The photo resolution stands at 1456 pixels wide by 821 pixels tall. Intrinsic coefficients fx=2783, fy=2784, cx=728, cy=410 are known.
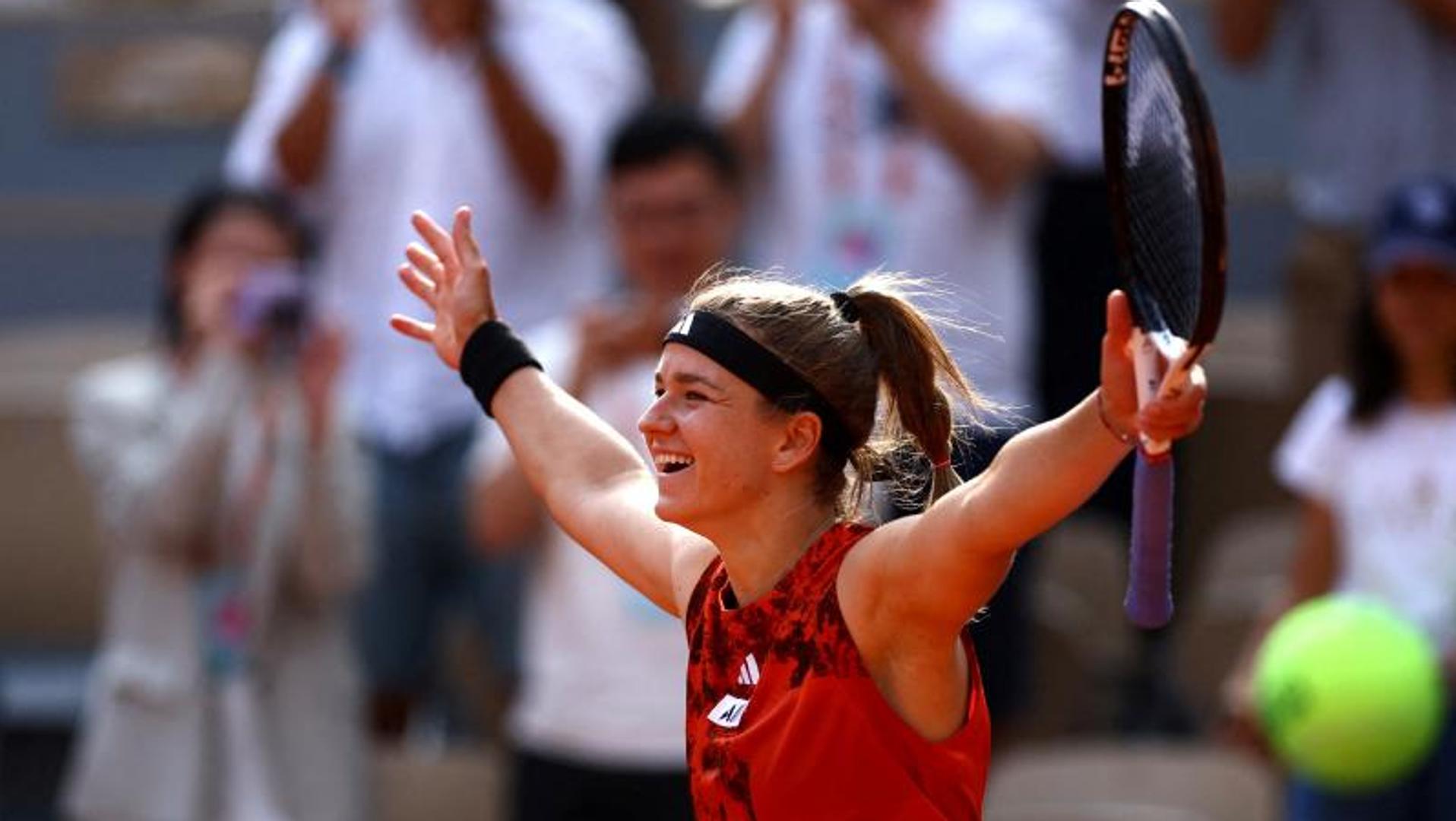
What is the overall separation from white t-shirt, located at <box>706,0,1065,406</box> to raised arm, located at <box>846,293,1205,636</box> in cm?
324

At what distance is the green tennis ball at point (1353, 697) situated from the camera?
5461 millimetres

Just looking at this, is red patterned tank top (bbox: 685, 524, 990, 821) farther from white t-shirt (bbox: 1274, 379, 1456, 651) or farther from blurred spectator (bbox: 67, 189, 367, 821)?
blurred spectator (bbox: 67, 189, 367, 821)

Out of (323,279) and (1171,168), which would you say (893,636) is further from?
(323,279)

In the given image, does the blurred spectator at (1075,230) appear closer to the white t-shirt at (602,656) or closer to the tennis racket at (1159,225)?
the white t-shirt at (602,656)

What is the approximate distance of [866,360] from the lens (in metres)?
3.64

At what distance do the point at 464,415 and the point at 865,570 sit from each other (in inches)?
142

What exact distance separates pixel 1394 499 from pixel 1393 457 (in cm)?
10

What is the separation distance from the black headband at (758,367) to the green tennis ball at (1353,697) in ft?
7.17

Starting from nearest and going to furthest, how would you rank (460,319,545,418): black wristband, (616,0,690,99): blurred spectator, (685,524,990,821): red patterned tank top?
(685,524,990,821): red patterned tank top → (460,319,545,418): black wristband → (616,0,690,99): blurred spectator

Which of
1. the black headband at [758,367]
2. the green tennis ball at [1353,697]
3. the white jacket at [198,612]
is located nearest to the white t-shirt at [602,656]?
the white jacket at [198,612]

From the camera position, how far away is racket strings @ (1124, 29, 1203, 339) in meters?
3.18

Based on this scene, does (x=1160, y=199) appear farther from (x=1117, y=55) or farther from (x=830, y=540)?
(x=830, y=540)

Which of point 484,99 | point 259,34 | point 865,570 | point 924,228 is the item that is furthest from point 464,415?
point 865,570

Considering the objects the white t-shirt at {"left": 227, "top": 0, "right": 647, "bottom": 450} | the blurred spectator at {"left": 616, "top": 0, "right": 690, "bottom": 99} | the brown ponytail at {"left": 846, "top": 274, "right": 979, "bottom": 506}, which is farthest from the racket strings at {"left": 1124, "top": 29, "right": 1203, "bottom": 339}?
the blurred spectator at {"left": 616, "top": 0, "right": 690, "bottom": 99}
